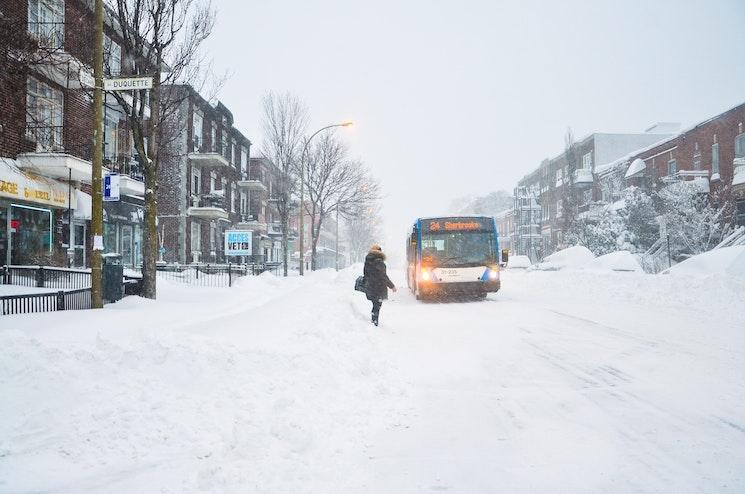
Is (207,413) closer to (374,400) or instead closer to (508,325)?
(374,400)

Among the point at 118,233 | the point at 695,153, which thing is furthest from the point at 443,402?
the point at 695,153

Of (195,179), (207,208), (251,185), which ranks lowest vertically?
(207,208)

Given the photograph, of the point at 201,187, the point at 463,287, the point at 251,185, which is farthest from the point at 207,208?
the point at 463,287

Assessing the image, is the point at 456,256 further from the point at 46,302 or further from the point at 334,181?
the point at 334,181

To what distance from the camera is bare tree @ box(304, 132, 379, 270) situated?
31797mm

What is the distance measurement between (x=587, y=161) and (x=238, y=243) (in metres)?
40.6

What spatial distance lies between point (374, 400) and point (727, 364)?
4.82 m

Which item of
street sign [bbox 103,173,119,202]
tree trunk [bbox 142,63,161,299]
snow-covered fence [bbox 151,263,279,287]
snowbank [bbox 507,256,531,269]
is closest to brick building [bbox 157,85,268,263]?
snow-covered fence [bbox 151,263,279,287]

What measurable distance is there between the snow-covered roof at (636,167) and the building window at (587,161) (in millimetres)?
10163

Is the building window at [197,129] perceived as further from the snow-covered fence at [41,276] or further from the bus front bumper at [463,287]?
the bus front bumper at [463,287]

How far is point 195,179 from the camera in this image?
3025 centimetres

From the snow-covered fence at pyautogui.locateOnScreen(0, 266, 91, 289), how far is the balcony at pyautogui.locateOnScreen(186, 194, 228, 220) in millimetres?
15636

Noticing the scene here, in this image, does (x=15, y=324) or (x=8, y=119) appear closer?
(x=15, y=324)

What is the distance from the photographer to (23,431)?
3443 mm
